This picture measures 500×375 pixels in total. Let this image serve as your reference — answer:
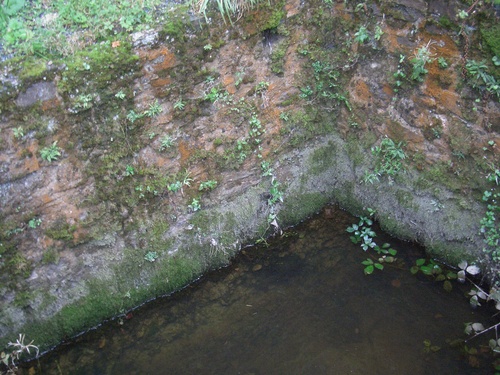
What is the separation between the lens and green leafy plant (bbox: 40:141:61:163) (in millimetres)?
3566

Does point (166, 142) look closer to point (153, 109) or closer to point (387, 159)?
point (153, 109)

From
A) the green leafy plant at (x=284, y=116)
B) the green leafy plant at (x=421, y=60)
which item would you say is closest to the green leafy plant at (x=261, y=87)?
the green leafy plant at (x=284, y=116)

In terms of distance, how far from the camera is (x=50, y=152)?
11.8 ft

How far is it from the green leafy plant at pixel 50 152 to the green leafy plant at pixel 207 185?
1148mm

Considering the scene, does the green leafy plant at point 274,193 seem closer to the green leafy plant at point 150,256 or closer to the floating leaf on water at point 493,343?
the green leafy plant at point 150,256

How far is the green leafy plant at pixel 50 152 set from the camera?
3566 millimetres

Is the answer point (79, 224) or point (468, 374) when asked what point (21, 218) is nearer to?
point (79, 224)

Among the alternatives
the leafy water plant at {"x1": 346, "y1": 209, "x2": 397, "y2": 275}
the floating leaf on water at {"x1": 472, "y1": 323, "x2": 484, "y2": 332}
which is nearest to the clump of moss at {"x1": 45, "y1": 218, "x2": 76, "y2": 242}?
the leafy water plant at {"x1": 346, "y1": 209, "x2": 397, "y2": 275}

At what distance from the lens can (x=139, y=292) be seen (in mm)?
4180

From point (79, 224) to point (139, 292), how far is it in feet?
2.55

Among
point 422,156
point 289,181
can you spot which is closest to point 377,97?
point 422,156

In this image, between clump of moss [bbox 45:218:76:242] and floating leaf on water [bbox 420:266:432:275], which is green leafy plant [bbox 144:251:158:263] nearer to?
clump of moss [bbox 45:218:76:242]

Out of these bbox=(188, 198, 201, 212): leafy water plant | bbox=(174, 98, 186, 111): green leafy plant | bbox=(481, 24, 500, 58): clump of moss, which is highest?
bbox=(174, 98, 186, 111): green leafy plant

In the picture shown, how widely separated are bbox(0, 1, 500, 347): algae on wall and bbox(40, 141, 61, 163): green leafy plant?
0.03 meters
